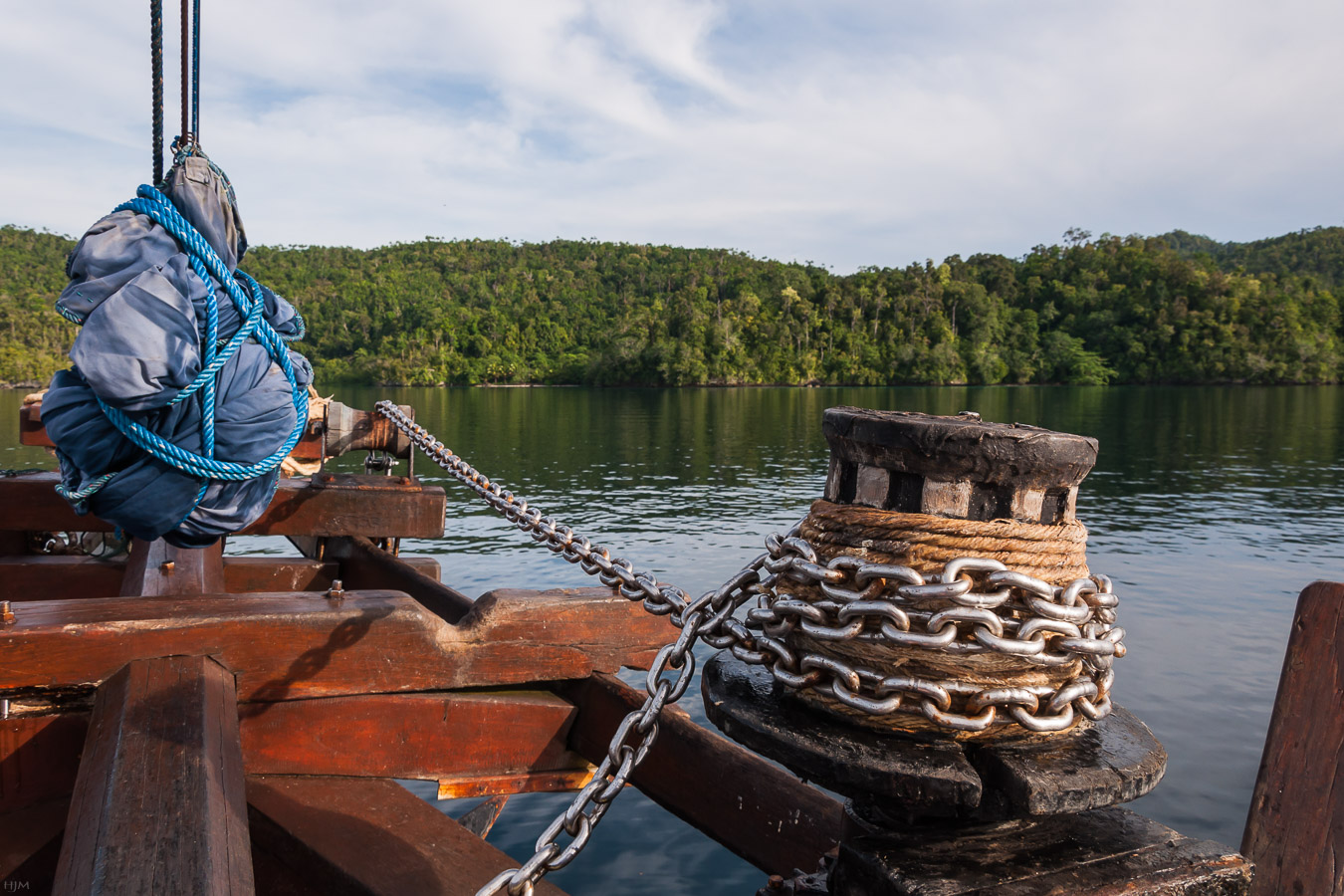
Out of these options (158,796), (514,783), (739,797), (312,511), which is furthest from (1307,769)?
(312,511)

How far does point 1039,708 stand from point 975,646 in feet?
0.64

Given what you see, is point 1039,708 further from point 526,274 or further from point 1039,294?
point 526,274

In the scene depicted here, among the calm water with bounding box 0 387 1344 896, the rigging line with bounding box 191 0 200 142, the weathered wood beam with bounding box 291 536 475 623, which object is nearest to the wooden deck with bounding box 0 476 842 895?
the weathered wood beam with bounding box 291 536 475 623

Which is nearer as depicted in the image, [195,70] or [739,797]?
[739,797]

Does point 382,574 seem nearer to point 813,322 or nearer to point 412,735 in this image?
point 412,735

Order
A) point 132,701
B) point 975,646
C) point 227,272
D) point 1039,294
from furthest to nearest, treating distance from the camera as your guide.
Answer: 1. point 1039,294
2. point 227,272
3. point 132,701
4. point 975,646

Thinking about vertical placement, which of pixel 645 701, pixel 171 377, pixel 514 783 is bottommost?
pixel 514 783

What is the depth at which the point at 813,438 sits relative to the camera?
151 ft

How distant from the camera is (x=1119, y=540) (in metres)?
20.3

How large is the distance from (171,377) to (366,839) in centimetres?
143

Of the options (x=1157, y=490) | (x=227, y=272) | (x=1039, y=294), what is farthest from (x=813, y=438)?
(x=1039, y=294)

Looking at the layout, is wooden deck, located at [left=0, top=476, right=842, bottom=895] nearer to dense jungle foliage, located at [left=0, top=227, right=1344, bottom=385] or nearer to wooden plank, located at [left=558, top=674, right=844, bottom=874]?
wooden plank, located at [left=558, top=674, right=844, bottom=874]

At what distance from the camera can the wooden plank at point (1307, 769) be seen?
2.03 meters

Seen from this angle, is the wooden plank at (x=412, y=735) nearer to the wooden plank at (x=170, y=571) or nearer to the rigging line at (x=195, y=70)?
the wooden plank at (x=170, y=571)
